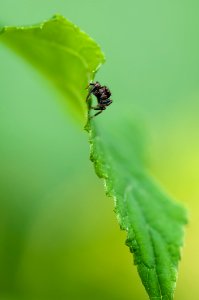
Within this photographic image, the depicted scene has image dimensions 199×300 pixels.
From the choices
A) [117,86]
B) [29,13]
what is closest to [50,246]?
[117,86]

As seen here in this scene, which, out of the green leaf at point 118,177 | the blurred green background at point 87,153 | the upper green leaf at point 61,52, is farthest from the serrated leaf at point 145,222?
the blurred green background at point 87,153

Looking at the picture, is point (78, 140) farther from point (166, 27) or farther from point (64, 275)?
point (166, 27)

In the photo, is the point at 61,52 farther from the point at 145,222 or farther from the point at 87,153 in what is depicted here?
the point at 87,153

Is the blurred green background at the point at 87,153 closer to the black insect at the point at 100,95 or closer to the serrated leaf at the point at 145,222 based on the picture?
the black insect at the point at 100,95

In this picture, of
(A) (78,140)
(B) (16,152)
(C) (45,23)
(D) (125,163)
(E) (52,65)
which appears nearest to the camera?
(C) (45,23)

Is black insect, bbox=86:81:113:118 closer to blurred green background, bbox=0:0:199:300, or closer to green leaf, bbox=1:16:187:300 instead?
green leaf, bbox=1:16:187:300
